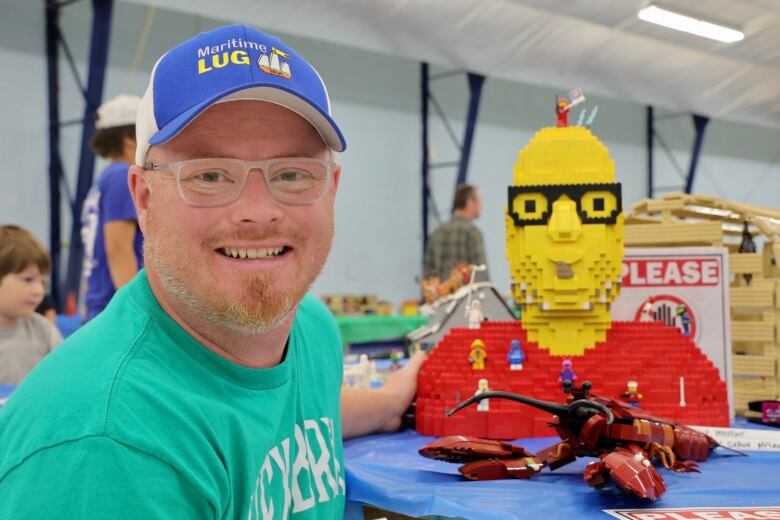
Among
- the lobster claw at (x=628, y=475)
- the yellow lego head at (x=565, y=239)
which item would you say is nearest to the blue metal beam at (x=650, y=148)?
the yellow lego head at (x=565, y=239)

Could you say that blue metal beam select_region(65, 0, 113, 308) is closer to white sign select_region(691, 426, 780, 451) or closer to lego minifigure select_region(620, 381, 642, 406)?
lego minifigure select_region(620, 381, 642, 406)

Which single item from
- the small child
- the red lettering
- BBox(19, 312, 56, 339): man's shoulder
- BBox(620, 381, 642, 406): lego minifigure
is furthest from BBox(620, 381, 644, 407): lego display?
BBox(19, 312, 56, 339): man's shoulder

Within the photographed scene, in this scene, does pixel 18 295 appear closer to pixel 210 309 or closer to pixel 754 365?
pixel 210 309

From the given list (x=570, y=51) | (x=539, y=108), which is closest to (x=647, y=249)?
(x=570, y=51)

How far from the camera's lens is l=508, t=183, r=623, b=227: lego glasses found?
1.60 m

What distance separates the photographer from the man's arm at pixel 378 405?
1580 mm

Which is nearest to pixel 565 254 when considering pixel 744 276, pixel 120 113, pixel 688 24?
pixel 744 276

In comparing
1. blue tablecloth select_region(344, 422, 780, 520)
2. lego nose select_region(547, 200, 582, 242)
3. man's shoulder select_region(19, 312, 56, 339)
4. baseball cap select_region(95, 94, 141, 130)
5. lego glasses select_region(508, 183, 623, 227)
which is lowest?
blue tablecloth select_region(344, 422, 780, 520)

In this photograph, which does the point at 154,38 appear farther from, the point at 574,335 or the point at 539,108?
the point at 574,335

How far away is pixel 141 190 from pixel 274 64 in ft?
0.70

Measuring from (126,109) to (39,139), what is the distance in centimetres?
422

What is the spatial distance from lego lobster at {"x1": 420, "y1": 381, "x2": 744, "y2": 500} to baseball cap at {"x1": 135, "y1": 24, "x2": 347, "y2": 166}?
57cm

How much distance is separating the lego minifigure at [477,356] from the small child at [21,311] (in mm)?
1563

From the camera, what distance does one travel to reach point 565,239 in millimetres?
1598
